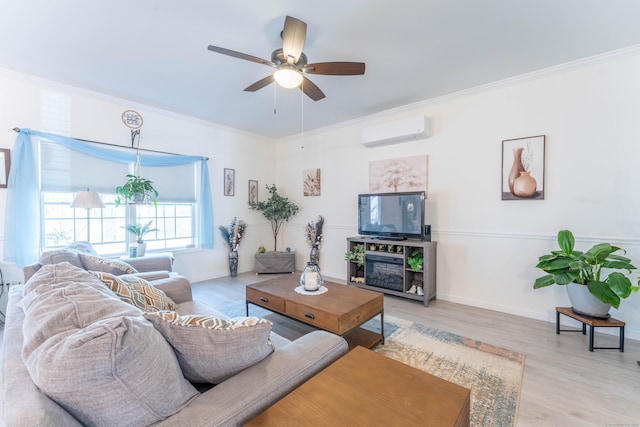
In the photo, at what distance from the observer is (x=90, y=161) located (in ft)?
11.4

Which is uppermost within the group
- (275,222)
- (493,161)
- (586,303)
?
(493,161)

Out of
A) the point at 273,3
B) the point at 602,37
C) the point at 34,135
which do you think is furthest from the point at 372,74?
the point at 34,135

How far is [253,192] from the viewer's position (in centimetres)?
530

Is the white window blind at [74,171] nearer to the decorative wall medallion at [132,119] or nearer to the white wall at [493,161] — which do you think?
the white wall at [493,161]

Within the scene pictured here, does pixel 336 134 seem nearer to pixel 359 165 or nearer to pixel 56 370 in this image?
pixel 359 165

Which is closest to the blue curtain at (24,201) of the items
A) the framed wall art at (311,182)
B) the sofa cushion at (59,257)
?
the sofa cushion at (59,257)

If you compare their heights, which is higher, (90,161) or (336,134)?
(336,134)

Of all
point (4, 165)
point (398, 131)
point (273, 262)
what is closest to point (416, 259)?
point (398, 131)

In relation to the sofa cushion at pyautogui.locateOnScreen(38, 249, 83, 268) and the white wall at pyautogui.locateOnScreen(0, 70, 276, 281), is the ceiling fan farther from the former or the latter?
the white wall at pyautogui.locateOnScreen(0, 70, 276, 281)

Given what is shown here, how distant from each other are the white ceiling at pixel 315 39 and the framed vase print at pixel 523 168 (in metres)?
0.75

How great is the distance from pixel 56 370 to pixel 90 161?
12.3 ft

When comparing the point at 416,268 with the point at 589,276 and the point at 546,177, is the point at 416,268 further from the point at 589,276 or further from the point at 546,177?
the point at 546,177

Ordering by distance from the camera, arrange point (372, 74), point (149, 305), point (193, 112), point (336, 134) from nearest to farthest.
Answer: point (149, 305)
point (372, 74)
point (193, 112)
point (336, 134)

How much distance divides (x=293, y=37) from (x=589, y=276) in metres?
3.19
